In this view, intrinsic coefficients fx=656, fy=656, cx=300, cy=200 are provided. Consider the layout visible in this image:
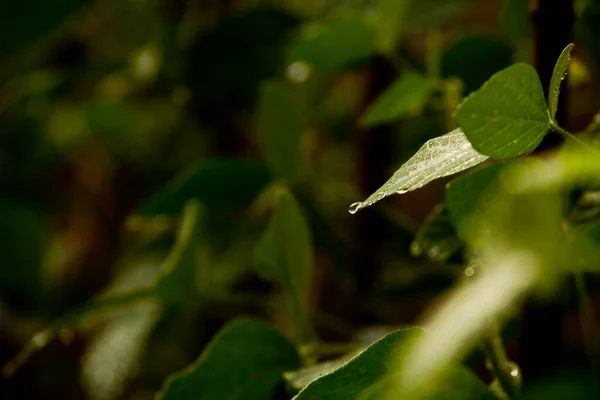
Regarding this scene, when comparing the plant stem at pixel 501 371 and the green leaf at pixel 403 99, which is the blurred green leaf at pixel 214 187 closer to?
the green leaf at pixel 403 99

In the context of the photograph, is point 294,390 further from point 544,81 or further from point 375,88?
point 375,88

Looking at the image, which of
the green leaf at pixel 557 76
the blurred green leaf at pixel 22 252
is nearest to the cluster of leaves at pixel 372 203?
the green leaf at pixel 557 76

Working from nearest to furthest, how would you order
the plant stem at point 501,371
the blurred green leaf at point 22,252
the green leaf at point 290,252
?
the plant stem at point 501,371 < the green leaf at point 290,252 < the blurred green leaf at point 22,252

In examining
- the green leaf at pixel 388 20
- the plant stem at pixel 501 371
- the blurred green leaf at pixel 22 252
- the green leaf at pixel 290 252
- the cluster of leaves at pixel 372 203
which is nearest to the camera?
the cluster of leaves at pixel 372 203

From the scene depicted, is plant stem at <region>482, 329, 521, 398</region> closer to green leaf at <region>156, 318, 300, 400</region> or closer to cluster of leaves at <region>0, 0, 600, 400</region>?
cluster of leaves at <region>0, 0, 600, 400</region>

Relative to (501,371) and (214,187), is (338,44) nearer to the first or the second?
(214,187)

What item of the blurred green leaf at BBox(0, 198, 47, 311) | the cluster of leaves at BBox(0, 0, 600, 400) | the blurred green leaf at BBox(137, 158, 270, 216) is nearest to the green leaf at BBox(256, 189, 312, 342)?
the cluster of leaves at BBox(0, 0, 600, 400)

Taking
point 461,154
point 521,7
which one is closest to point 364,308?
point 521,7
